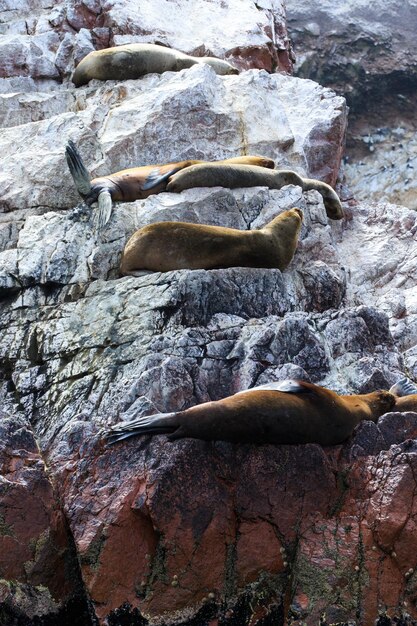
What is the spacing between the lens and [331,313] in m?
9.84

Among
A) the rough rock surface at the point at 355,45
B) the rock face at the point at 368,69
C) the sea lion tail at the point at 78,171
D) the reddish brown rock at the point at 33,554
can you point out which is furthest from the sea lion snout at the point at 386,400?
the rough rock surface at the point at 355,45

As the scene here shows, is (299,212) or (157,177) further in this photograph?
(157,177)

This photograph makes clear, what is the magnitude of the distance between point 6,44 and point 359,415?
1078 cm

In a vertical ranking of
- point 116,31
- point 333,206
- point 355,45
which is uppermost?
point 116,31

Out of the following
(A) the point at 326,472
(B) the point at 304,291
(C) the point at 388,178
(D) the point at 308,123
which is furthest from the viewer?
(C) the point at 388,178

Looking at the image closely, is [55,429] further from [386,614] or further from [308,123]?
[308,123]

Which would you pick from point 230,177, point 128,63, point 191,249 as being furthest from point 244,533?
point 128,63

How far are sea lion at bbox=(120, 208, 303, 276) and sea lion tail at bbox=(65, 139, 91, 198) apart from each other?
4.43 ft

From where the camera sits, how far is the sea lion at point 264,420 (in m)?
7.79

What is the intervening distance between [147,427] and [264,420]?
3.07 ft

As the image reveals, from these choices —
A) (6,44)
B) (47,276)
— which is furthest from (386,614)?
(6,44)

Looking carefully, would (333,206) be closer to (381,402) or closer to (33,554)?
(381,402)

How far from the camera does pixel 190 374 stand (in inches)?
344

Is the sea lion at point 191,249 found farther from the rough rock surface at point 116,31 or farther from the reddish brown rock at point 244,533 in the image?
the rough rock surface at point 116,31
